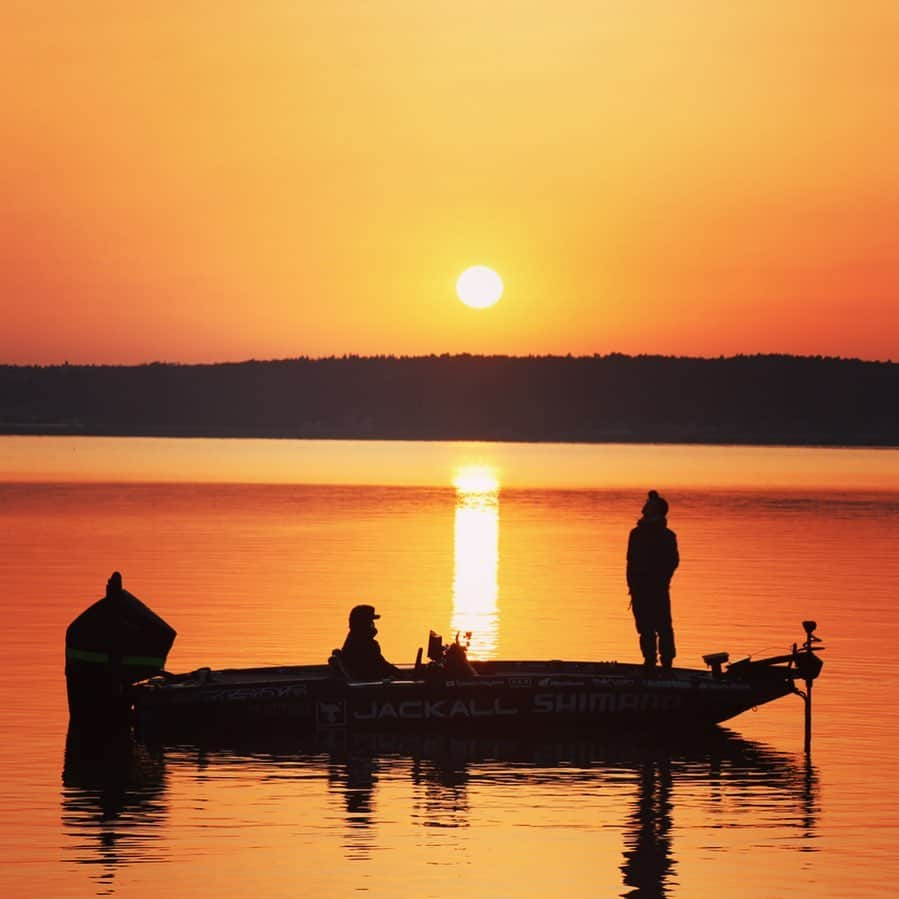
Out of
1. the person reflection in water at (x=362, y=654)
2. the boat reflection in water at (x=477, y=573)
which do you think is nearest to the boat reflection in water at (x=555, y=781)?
the person reflection in water at (x=362, y=654)

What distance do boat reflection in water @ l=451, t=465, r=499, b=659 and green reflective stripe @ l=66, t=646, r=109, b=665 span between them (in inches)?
239

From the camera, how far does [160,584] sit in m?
45.3

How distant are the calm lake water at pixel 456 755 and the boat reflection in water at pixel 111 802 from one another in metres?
0.05

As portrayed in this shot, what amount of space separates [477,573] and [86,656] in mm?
25350

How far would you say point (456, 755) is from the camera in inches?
958

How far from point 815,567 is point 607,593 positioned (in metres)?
10.0

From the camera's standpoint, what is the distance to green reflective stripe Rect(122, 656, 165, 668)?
84.7ft

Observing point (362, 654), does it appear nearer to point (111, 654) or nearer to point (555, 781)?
point (111, 654)

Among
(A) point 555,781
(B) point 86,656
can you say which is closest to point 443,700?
(A) point 555,781

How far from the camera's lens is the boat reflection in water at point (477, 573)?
3688 centimetres


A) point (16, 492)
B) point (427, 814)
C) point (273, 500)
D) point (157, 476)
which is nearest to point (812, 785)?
point (427, 814)

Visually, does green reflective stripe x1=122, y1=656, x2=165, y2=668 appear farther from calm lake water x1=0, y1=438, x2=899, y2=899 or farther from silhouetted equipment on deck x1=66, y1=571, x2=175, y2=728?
calm lake water x1=0, y1=438, x2=899, y2=899

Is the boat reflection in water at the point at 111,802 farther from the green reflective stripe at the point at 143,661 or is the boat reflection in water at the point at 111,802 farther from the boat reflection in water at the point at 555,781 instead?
the green reflective stripe at the point at 143,661

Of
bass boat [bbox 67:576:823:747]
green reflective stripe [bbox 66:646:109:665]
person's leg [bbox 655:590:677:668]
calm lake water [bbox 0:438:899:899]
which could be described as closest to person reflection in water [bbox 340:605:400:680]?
bass boat [bbox 67:576:823:747]
